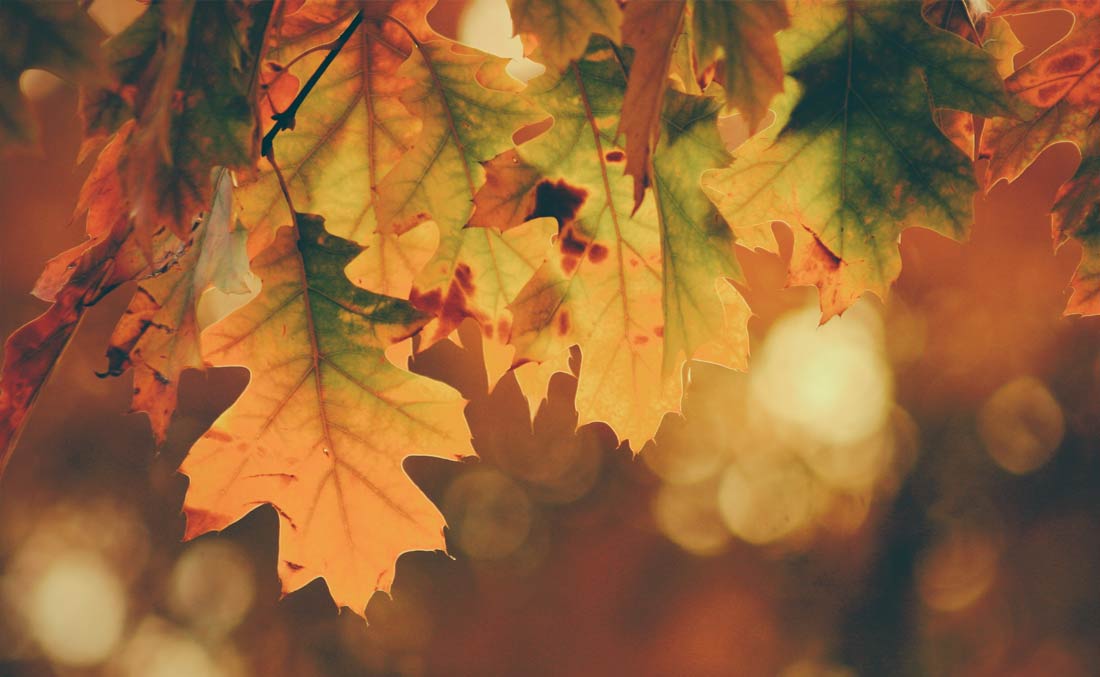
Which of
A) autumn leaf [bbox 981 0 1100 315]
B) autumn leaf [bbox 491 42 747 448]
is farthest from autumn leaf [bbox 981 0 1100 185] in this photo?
autumn leaf [bbox 491 42 747 448]

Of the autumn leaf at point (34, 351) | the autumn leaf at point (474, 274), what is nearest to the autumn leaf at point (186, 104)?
the autumn leaf at point (34, 351)

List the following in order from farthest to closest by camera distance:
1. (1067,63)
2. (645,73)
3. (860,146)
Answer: (1067,63) < (860,146) < (645,73)

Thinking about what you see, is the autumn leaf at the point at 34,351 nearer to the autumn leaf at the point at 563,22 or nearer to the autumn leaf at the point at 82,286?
the autumn leaf at the point at 82,286

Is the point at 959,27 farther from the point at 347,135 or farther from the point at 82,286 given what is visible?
the point at 82,286

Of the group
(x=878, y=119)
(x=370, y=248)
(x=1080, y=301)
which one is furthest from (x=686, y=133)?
(x=1080, y=301)

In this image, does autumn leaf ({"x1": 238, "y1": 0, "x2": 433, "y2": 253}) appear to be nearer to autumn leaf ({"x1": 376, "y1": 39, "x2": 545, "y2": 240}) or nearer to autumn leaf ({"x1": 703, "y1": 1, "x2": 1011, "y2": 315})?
autumn leaf ({"x1": 376, "y1": 39, "x2": 545, "y2": 240})

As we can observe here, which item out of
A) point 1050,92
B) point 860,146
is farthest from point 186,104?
point 1050,92

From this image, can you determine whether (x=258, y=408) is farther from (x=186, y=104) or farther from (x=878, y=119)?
(x=878, y=119)
